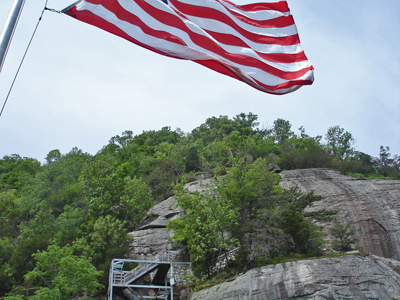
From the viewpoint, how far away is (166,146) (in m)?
73.1

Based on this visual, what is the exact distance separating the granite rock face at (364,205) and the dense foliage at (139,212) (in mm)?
5315

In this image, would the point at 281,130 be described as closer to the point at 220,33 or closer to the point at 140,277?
the point at 140,277

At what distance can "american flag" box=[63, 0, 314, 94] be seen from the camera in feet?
33.3

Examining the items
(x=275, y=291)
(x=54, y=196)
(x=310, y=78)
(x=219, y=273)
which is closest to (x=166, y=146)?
(x=54, y=196)

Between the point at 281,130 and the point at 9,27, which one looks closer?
the point at 9,27

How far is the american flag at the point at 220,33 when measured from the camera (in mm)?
10141

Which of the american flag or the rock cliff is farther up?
the american flag

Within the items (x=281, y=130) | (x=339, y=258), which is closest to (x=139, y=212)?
(x=339, y=258)

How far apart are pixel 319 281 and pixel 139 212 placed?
2412 cm

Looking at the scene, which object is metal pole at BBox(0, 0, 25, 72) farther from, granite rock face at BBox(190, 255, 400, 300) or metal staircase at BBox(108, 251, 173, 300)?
metal staircase at BBox(108, 251, 173, 300)

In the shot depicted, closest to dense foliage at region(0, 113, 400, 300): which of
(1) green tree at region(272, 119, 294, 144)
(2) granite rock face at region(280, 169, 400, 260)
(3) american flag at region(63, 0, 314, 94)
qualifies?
(2) granite rock face at region(280, 169, 400, 260)

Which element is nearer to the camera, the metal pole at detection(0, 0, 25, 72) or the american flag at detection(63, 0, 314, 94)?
the metal pole at detection(0, 0, 25, 72)

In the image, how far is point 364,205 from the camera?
35.6 m

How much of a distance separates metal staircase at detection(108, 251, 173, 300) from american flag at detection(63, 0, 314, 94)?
1720cm
